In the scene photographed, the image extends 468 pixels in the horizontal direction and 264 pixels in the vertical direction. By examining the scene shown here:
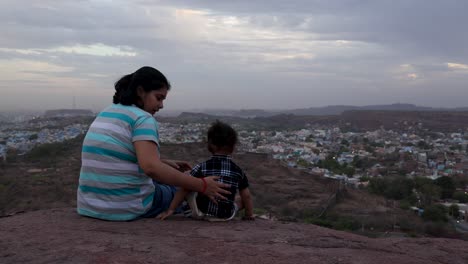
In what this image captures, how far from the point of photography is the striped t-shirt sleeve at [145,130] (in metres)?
2.62

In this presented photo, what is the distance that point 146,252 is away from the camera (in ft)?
7.20

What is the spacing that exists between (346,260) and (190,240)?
0.78m

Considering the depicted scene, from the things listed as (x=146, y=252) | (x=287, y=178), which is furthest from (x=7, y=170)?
(x=146, y=252)

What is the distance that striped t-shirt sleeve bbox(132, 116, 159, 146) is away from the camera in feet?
8.61

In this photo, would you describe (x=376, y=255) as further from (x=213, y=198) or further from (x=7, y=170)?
(x=7, y=170)

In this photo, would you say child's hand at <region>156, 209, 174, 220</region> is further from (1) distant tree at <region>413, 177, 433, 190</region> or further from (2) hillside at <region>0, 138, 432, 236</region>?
(1) distant tree at <region>413, 177, 433, 190</region>

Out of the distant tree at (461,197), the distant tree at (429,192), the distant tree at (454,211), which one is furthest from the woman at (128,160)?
the distant tree at (461,197)

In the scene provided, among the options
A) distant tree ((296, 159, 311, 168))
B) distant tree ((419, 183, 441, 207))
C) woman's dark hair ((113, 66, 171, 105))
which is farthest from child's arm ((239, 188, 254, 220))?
distant tree ((296, 159, 311, 168))

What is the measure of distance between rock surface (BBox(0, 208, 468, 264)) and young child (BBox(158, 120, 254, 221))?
0.28 ft

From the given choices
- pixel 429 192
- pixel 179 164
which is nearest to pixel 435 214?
pixel 429 192

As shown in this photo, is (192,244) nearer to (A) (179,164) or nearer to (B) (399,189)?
(A) (179,164)

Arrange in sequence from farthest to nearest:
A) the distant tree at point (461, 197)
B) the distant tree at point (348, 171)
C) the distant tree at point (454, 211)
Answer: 1. the distant tree at point (348, 171)
2. the distant tree at point (461, 197)
3. the distant tree at point (454, 211)

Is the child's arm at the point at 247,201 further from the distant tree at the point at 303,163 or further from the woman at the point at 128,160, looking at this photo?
the distant tree at the point at 303,163

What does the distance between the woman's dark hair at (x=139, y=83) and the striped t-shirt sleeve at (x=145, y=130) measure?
0.65 ft
